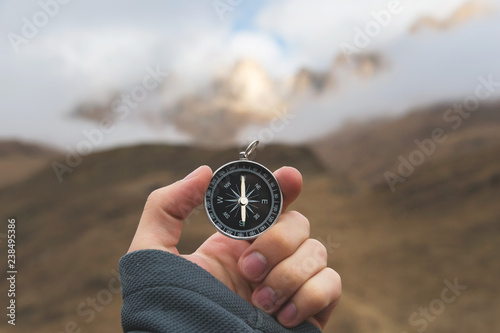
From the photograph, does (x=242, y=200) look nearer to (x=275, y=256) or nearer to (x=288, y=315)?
(x=275, y=256)

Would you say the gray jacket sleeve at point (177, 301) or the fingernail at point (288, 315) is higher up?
the gray jacket sleeve at point (177, 301)

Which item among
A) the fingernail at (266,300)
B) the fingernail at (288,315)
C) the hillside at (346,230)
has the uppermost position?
the fingernail at (266,300)

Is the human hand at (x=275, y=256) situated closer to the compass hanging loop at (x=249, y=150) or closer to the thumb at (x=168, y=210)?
the thumb at (x=168, y=210)

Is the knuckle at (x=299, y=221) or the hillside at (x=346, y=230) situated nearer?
the knuckle at (x=299, y=221)

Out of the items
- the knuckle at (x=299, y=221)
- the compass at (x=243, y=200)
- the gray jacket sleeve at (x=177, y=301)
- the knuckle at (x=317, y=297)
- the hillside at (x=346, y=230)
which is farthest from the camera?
the hillside at (x=346, y=230)

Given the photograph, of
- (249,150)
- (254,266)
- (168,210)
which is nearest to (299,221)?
(254,266)

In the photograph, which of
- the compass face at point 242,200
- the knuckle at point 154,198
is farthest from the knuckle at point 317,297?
the knuckle at point 154,198

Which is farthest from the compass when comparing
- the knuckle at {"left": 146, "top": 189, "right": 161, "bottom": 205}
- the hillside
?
the hillside
